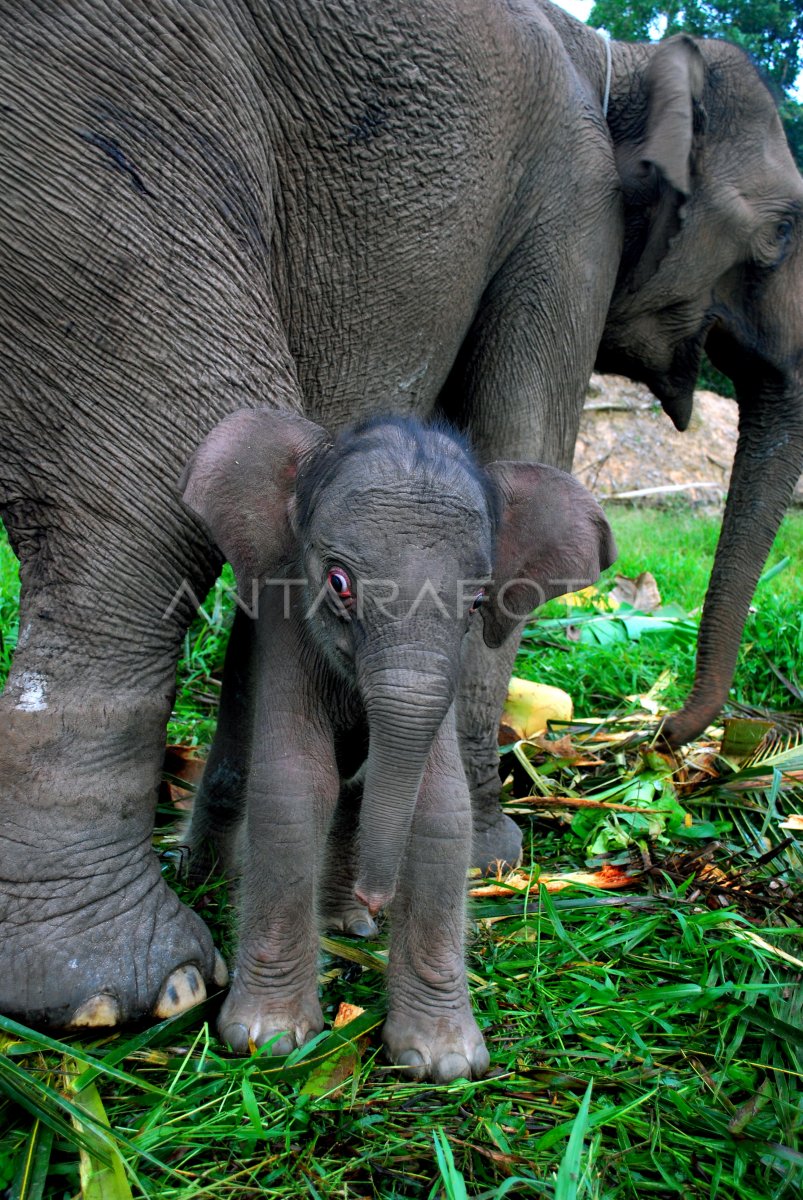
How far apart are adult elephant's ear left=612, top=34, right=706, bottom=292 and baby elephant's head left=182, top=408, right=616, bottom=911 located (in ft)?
5.01

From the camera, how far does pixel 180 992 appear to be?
7.00 ft

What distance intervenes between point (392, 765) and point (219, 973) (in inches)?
27.6

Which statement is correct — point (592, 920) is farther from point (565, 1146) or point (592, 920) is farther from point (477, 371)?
point (477, 371)

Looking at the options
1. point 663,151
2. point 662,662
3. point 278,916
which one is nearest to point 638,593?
point 662,662

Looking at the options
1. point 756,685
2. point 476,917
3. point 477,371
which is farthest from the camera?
point 756,685

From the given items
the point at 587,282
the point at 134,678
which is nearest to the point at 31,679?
the point at 134,678

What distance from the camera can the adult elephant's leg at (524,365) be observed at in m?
3.13

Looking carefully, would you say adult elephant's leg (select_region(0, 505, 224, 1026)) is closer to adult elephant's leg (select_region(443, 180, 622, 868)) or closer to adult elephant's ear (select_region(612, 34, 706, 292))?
adult elephant's leg (select_region(443, 180, 622, 868))

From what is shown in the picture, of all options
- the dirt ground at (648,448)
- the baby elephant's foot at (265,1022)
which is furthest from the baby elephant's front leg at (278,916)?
the dirt ground at (648,448)

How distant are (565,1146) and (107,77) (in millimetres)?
1994

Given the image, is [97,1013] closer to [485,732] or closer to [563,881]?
[563,881]

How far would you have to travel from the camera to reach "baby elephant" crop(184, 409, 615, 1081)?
73.8 inches

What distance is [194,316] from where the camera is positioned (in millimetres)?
2143

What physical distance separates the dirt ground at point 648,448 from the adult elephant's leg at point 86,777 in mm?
9084
